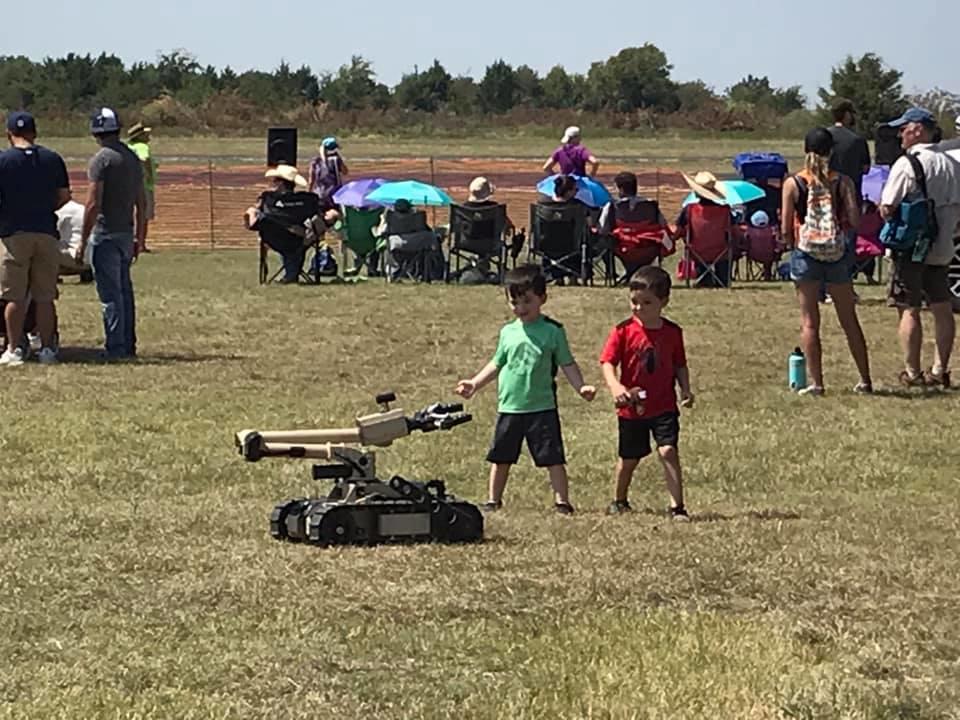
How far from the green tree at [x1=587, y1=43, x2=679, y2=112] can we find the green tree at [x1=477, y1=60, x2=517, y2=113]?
13.9 ft

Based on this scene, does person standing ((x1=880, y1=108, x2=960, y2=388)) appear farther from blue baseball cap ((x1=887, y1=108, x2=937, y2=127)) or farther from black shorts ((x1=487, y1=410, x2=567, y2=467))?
black shorts ((x1=487, y1=410, x2=567, y2=467))

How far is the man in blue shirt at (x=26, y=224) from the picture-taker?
13.7 m

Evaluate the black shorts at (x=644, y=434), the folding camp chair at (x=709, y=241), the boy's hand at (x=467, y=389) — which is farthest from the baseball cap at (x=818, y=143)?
the folding camp chair at (x=709, y=241)

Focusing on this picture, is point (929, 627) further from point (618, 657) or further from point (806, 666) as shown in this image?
point (618, 657)

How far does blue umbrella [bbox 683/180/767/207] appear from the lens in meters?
20.3

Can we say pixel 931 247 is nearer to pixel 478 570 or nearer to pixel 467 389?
pixel 467 389

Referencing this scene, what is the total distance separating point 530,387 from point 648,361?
56 cm

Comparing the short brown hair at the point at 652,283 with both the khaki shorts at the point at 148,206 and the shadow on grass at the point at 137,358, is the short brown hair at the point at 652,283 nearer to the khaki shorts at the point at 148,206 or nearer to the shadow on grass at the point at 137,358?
the shadow on grass at the point at 137,358

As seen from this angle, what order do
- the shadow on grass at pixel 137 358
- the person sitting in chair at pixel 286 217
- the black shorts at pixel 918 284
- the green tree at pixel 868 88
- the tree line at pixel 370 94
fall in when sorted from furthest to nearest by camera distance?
the tree line at pixel 370 94, the green tree at pixel 868 88, the person sitting in chair at pixel 286 217, the shadow on grass at pixel 137 358, the black shorts at pixel 918 284

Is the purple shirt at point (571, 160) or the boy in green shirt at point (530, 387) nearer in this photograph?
the boy in green shirt at point (530, 387)

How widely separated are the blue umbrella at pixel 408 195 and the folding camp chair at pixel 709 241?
2828 millimetres

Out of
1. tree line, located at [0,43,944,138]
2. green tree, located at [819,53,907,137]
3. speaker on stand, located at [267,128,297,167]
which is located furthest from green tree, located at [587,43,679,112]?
speaker on stand, located at [267,128,297,167]

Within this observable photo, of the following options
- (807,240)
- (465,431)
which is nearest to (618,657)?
(465,431)

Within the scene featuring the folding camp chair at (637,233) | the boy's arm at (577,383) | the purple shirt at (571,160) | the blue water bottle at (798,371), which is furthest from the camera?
the purple shirt at (571,160)
